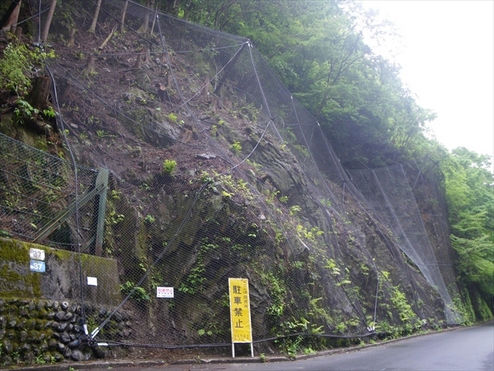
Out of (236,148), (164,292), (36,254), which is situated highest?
(236,148)

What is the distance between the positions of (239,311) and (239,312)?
18 mm

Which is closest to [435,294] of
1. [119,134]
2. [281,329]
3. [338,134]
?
[338,134]

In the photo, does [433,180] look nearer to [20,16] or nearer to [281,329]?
[281,329]

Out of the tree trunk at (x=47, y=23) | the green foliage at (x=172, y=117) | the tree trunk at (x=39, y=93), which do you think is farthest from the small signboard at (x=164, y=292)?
the tree trunk at (x=47, y=23)

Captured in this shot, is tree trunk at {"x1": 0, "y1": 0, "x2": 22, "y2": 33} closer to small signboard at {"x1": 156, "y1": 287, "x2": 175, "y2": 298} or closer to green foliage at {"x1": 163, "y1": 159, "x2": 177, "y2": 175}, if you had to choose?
green foliage at {"x1": 163, "y1": 159, "x2": 177, "y2": 175}

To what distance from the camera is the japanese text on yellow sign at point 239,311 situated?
8.75m

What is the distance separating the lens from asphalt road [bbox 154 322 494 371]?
8.21 metres

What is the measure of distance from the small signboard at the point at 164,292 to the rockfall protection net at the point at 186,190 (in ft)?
0.39

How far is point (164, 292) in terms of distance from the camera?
28.1 ft

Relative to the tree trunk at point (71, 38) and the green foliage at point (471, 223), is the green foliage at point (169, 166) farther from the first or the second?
the green foliage at point (471, 223)

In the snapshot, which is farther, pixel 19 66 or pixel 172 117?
pixel 172 117

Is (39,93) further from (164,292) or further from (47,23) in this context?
(164,292)

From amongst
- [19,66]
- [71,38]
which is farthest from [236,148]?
[19,66]

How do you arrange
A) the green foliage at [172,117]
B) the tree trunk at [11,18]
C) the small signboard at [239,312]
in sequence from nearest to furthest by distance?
the small signboard at [239,312] → the tree trunk at [11,18] → the green foliage at [172,117]
